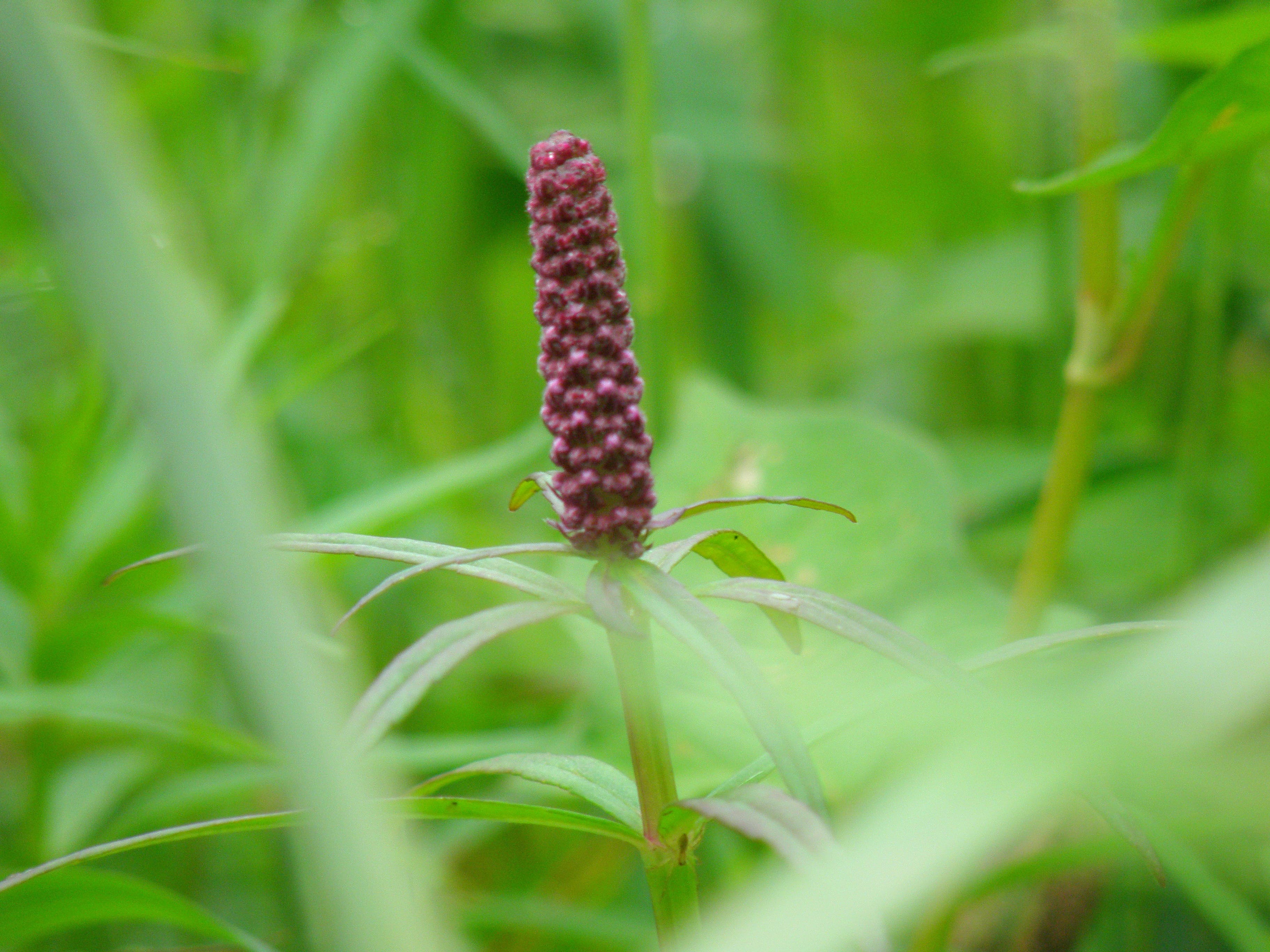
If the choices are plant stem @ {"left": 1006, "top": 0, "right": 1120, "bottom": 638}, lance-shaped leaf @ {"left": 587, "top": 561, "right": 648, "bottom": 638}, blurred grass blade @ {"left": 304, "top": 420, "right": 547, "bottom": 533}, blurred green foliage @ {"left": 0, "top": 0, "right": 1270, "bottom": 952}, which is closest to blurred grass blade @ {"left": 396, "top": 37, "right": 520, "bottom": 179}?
blurred green foliage @ {"left": 0, "top": 0, "right": 1270, "bottom": 952}

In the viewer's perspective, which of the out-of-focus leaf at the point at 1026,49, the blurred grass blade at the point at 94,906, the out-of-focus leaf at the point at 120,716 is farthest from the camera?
the out-of-focus leaf at the point at 1026,49

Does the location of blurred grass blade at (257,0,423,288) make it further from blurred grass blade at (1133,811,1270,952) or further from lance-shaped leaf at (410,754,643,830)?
blurred grass blade at (1133,811,1270,952)

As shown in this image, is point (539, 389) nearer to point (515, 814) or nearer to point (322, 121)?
point (322, 121)

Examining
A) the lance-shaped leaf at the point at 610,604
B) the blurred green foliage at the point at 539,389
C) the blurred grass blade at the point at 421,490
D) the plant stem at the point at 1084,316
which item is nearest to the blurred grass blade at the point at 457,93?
the blurred green foliage at the point at 539,389

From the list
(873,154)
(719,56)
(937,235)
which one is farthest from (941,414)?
(719,56)

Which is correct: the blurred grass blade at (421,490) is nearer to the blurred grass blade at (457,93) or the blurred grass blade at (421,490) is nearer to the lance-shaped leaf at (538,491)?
the blurred grass blade at (457,93)
